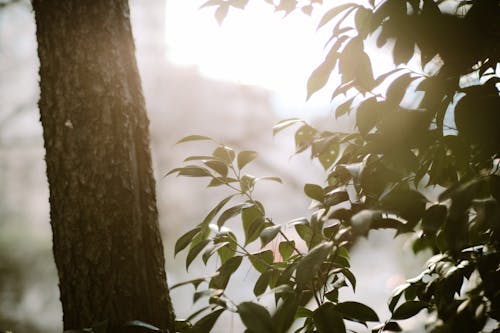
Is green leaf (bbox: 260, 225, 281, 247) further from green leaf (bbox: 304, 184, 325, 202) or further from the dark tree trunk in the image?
the dark tree trunk

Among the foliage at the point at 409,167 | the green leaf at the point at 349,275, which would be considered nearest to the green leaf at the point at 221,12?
the foliage at the point at 409,167

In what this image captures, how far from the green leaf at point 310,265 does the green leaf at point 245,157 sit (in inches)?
9.7

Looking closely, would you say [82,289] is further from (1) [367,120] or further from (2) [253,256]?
(1) [367,120]

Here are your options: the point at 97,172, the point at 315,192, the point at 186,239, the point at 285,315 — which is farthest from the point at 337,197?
the point at 97,172

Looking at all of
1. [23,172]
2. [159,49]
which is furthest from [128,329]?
[23,172]

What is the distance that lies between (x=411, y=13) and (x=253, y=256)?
0.44m

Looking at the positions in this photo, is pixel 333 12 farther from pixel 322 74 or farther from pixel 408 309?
pixel 408 309

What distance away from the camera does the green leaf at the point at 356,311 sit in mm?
631

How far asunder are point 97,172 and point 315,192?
0.36m

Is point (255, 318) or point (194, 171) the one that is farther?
point (194, 171)

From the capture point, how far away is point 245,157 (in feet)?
2.43

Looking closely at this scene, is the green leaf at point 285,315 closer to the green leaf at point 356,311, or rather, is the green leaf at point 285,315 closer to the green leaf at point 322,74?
the green leaf at point 356,311

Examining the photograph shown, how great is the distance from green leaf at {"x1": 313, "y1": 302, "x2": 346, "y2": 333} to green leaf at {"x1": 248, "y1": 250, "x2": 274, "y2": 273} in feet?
0.47

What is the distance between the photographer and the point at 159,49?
344 cm
